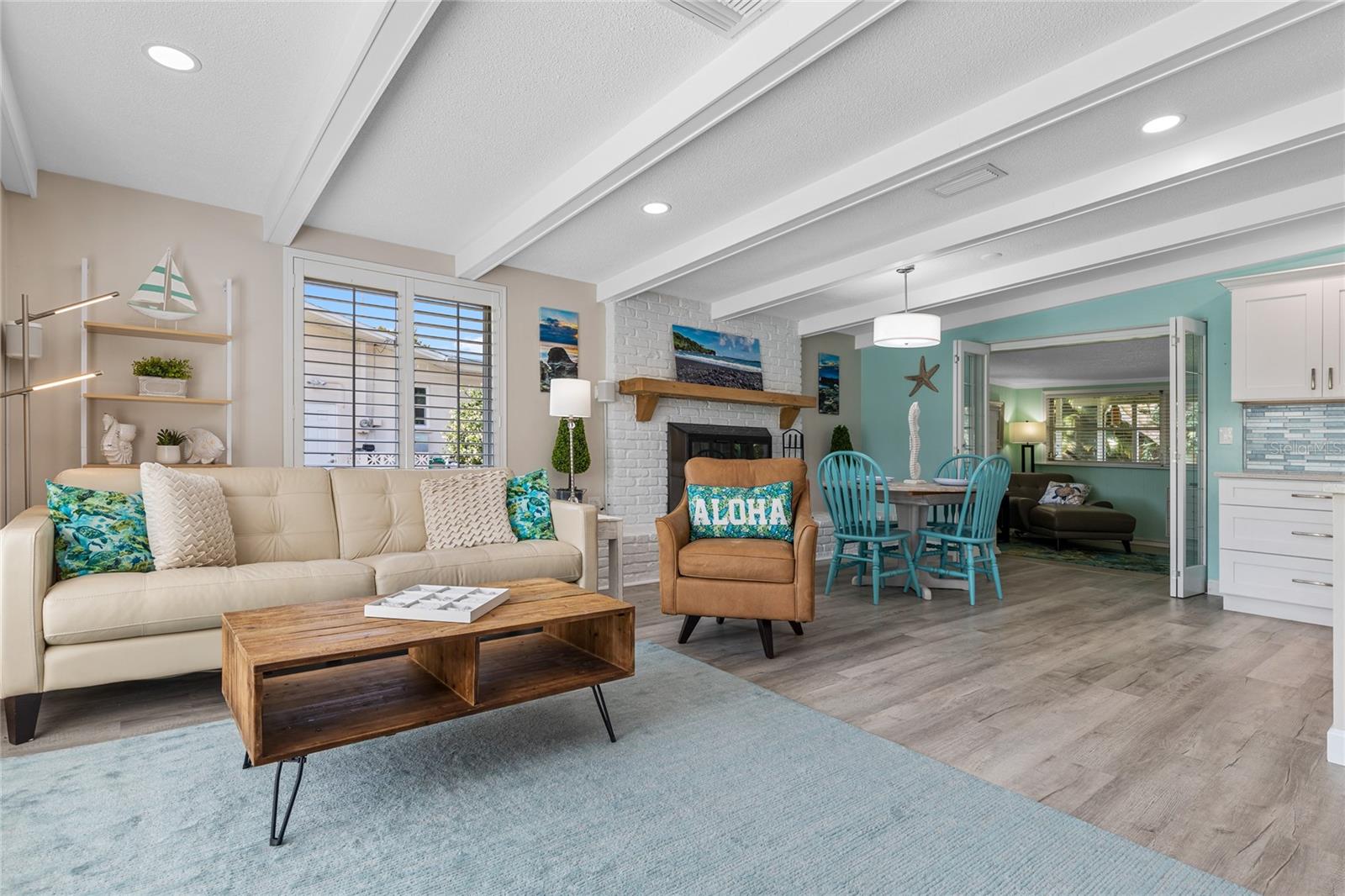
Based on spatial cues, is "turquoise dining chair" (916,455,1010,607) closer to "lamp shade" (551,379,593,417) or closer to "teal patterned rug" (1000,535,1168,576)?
"teal patterned rug" (1000,535,1168,576)

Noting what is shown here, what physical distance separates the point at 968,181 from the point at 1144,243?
62.2 inches

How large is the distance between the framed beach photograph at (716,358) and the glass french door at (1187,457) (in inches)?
123

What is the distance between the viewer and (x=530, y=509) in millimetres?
3732

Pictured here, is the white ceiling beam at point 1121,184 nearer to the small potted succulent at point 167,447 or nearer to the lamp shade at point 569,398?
the lamp shade at point 569,398

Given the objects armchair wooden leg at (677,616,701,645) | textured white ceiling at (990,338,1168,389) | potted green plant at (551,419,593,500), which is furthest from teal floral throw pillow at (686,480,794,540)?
textured white ceiling at (990,338,1168,389)

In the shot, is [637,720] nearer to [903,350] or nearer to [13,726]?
[13,726]

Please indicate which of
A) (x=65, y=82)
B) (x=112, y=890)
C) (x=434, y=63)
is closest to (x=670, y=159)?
(x=434, y=63)

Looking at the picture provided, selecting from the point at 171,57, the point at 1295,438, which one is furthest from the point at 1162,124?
the point at 171,57

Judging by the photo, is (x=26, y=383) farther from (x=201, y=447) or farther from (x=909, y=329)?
(x=909, y=329)

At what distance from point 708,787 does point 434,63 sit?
255 centimetres

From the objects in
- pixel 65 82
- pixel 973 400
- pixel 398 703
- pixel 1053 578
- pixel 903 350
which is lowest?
pixel 1053 578

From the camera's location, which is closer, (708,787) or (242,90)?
(708,787)

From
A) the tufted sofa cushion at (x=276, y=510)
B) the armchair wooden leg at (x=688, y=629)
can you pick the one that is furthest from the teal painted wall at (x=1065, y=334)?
the tufted sofa cushion at (x=276, y=510)

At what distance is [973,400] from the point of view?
20.7 feet
